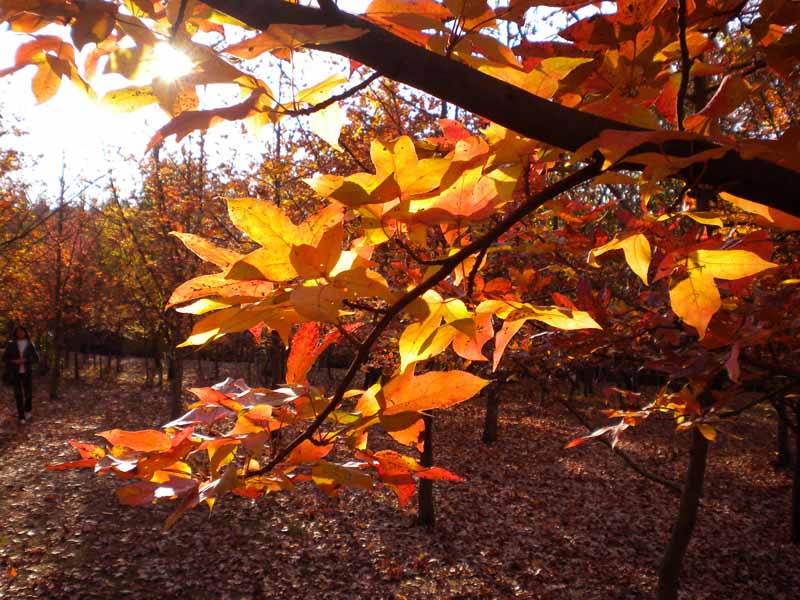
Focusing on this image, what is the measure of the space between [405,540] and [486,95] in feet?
20.8

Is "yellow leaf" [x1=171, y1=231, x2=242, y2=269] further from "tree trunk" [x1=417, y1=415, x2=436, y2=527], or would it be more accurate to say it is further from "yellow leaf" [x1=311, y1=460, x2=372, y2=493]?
"tree trunk" [x1=417, y1=415, x2=436, y2=527]

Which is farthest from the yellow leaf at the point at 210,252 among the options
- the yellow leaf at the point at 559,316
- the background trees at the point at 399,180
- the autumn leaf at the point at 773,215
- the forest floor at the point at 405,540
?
the forest floor at the point at 405,540

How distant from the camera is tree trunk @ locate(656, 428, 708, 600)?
4039 mm

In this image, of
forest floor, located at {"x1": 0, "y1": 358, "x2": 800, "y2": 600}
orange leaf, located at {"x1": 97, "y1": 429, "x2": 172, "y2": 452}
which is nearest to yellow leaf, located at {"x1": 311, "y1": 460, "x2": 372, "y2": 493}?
orange leaf, located at {"x1": 97, "y1": 429, "x2": 172, "y2": 452}

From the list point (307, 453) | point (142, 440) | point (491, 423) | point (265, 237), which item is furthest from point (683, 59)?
point (491, 423)

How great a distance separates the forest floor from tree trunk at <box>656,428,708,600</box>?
3.11ft

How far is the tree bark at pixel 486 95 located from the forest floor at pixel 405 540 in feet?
16.5

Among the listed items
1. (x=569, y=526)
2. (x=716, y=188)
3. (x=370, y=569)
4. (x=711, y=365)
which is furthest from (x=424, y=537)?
(x=716, y=188)

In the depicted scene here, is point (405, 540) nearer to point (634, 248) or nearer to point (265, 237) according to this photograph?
point (634, 248)

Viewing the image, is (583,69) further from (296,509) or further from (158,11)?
(296,509)

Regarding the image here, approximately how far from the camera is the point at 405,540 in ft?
20.1

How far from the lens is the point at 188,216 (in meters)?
9.52

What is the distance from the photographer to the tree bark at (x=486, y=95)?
636 millimetres

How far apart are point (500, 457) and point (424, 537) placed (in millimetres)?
4056
